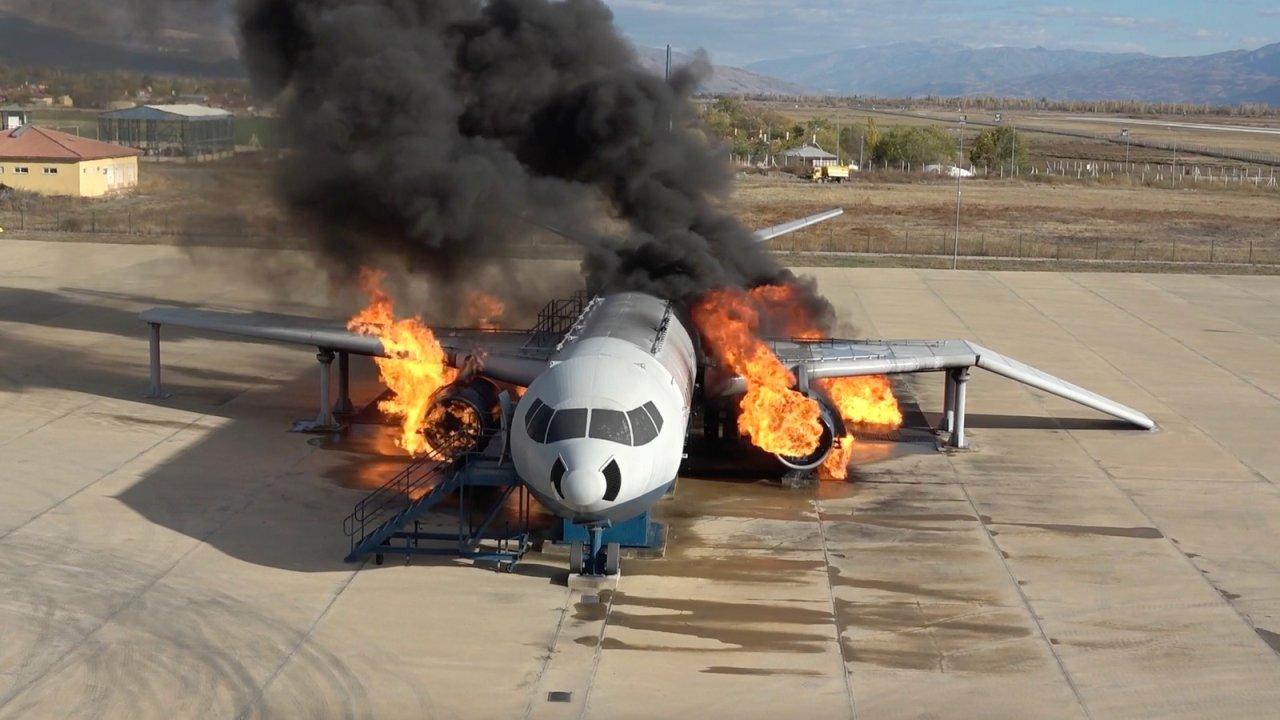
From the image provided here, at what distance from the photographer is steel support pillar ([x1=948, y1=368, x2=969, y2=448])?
3788cm

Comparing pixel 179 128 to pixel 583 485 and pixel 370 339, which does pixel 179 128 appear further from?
pixel 583 485

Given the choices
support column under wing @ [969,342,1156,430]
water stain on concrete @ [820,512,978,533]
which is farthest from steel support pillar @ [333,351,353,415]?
support column under wing @ [969,342,1156,430]

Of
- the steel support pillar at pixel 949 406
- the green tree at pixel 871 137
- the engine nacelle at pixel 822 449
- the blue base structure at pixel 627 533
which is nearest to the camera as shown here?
the blue base structure at pixel 627 533

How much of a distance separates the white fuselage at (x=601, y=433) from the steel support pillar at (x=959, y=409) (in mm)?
11472

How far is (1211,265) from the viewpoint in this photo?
77312 mm

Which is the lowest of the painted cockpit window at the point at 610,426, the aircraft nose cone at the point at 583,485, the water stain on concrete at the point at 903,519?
the water stain on concrete at the point at 903,519

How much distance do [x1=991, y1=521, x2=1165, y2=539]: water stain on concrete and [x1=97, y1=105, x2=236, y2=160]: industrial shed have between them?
24006 millimetres

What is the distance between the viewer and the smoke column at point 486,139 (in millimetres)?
37812

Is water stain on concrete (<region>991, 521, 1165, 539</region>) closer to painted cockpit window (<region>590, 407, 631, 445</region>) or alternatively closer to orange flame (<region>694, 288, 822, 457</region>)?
orange flame (<region>694, 288, 822, 457</region>)

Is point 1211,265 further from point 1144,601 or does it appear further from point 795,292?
point 1144,601

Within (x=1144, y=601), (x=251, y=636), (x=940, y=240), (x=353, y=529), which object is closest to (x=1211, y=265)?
(x=940, y=240)

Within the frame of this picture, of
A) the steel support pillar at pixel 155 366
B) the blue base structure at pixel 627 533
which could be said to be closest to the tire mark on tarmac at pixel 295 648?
the blue base structure at pixel 627 533

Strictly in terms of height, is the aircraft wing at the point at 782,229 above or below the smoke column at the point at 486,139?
below

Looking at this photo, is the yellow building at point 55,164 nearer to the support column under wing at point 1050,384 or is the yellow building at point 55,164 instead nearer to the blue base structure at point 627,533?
the support column under wing at point 1050,384
